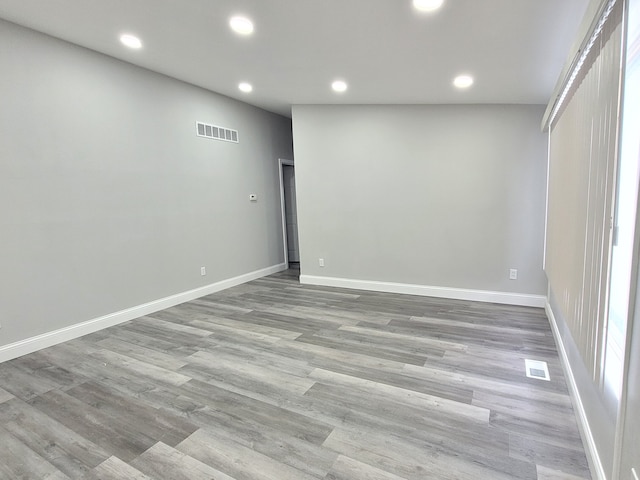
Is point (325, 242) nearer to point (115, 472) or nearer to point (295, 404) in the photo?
point (295, 404)

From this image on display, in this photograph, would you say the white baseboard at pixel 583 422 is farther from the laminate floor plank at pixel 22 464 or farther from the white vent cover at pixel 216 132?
the white vent cover at pixel 216 132

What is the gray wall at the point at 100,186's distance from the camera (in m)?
2.95

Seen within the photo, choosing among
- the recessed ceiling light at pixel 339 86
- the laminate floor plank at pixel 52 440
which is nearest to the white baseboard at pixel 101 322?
the laminate floor plank at pixel 52 440

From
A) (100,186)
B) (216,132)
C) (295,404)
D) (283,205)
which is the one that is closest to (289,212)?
(283,205)

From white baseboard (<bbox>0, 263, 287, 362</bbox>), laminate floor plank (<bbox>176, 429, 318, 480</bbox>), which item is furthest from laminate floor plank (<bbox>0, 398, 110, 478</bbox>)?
white baseboard (<bbox>0, 263, 287, 362</bbox>)

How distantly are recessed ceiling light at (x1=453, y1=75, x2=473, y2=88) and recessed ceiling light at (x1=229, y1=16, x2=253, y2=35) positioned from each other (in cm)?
201

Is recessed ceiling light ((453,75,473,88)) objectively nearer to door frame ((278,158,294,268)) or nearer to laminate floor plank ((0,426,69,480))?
door frame ((278,158,294,268))

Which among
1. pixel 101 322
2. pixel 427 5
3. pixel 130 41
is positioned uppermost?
pixel 130 41

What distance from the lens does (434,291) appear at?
452 centimetres

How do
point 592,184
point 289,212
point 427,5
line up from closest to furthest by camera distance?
1. point 592,184
2. point 427,5
3. point 289,212

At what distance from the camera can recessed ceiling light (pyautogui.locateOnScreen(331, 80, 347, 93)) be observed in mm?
3719

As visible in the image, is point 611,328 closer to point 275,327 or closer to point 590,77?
point 590,77

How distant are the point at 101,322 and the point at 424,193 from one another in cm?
416

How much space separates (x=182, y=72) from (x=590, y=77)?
12.8 ft
